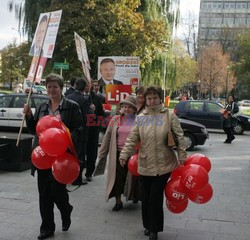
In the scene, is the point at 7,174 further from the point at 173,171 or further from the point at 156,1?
the point at 156,1

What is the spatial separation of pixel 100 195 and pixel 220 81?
55.9 metres

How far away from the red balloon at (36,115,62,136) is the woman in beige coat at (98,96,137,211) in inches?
55.6

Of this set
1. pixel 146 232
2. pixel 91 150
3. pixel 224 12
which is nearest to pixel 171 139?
pixel 146 232

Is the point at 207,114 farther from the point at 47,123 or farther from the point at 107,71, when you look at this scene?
the point at 47,123

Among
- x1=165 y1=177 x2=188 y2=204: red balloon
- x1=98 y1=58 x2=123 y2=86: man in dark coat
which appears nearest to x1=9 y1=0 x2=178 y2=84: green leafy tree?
x1=98 y1=58 x2=123 y2=86: man in dark coat

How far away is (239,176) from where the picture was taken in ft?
28.1

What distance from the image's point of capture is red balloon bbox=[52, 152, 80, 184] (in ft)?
13.9

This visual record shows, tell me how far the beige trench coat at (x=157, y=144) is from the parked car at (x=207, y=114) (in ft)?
45.0

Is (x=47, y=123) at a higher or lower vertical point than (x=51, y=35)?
lower

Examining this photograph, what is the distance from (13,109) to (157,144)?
1119 centimetres

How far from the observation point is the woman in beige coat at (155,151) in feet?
14.4

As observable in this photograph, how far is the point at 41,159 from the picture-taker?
171 inches

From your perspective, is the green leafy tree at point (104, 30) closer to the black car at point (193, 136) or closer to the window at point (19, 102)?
the window at point (19, 102)

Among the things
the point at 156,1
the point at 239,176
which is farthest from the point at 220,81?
the point at 239,176
